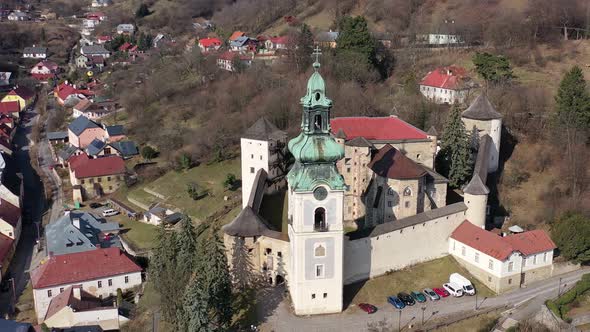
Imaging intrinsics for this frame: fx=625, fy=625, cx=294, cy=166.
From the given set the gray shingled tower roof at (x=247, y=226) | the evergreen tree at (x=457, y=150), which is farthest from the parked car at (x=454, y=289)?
the evergreen tree at (x=457, y=150)

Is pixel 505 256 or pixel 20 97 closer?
pixel 505 256

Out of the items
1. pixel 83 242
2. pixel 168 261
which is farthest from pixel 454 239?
pixel 83 242

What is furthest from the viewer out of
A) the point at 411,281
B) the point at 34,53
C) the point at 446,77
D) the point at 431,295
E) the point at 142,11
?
the point at 142,11

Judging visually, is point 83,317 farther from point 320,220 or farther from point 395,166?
point 395,166

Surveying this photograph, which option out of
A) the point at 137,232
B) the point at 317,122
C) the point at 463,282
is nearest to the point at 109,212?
the point at 137,232

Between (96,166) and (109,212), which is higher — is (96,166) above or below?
above

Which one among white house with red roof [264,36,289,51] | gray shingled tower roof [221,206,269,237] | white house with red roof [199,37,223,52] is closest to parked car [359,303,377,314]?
gray shingled tower roof [221,206,269,237]

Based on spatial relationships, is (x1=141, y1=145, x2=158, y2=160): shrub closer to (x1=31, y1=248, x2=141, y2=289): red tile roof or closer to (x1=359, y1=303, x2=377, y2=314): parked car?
(x1=31, y1=248, x2=141, y2=289): red tile roof
